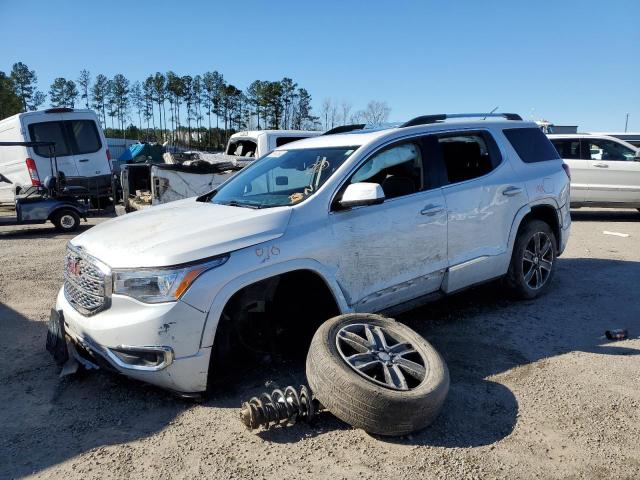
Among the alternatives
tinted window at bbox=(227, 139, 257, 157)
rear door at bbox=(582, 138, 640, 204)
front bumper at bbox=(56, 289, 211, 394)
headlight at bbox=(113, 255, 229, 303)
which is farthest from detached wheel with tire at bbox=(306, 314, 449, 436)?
rear door at bbox=(582, 138, 640, 204)

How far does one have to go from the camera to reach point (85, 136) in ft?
44.0

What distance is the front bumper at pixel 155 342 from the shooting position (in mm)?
2998

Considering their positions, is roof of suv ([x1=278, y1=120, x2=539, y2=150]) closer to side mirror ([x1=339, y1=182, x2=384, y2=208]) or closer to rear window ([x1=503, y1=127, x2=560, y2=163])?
rear window ([x1=503, y1=127, x2=560, y2=163])

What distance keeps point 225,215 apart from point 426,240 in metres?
1.62

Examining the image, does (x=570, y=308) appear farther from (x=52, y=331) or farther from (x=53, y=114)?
(x=53, y=114)

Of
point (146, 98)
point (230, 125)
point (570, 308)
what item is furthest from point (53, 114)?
point (146, 98)

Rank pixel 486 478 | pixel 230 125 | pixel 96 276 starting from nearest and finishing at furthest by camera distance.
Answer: pixel 486 478
pixel 96 276
pixel 230 125

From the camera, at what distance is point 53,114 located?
13.0m

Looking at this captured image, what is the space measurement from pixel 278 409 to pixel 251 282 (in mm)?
780

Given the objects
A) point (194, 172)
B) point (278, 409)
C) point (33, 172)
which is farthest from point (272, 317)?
point (33, 172)

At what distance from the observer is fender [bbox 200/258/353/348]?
3.07 meters

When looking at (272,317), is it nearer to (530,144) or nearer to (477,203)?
(477,203)

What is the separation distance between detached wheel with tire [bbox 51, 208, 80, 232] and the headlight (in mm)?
8718

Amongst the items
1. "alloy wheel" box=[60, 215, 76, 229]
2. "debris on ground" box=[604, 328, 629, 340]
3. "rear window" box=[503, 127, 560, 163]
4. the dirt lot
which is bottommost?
the dirt lot
